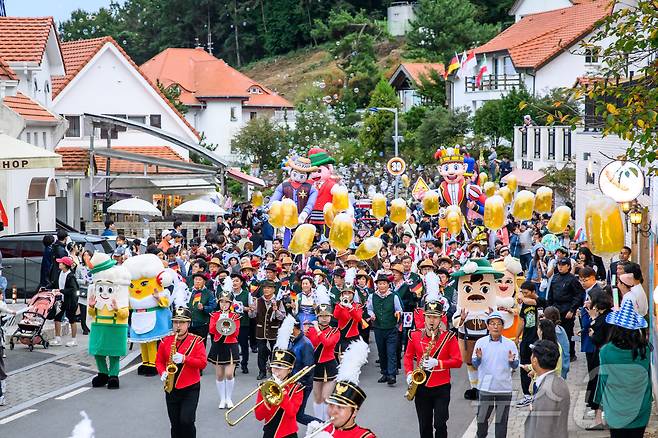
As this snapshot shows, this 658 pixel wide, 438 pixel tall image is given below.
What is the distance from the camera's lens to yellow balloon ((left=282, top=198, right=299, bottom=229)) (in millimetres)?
25500

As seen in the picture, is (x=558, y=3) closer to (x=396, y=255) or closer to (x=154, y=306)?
(x=396, y=255)

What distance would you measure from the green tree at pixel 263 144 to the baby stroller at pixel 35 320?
41899 mm

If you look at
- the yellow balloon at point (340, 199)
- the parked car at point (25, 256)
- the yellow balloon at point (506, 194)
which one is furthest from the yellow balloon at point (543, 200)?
the parked car at point (25, 256)

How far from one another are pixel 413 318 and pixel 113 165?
91.2ft

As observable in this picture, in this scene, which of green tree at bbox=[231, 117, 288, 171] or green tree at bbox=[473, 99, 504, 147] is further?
green tree at bbox=[231, 117, 288, 171]

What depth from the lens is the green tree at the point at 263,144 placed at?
2469 inches

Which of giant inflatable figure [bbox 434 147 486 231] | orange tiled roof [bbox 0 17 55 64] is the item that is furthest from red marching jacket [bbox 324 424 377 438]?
orange tiled roof [bbox 0 17 55 64]

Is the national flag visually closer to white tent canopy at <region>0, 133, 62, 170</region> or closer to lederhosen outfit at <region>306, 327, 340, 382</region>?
white tent canopy at <region>0, 133, 62, 170</region>

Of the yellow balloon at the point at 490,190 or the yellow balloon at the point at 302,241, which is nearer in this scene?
Answer: the yellow balloon at the point at 302,241

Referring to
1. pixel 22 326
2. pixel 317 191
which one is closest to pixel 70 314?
pixel 22 326

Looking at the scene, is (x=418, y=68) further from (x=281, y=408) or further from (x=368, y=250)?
(x=281, y=408)

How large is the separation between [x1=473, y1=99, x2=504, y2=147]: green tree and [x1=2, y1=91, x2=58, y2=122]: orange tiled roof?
81.8 feet

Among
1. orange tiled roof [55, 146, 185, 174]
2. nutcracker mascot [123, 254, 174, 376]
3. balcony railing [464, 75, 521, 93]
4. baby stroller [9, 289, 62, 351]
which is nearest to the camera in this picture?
nutcracker mascot [123, 254, 174, 376]

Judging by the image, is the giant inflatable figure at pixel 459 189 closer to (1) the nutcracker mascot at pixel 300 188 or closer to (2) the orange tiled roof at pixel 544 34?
(1) the nutcracker mascot at pixel 300 188
